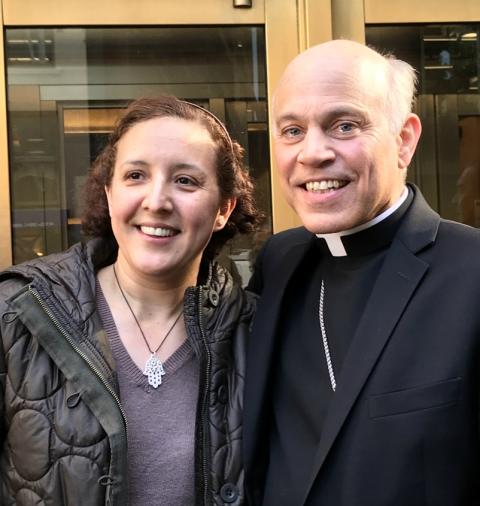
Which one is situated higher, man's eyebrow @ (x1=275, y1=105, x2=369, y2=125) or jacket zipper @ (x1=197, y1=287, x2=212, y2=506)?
man's eyebrow @ (x1=275, y1=105, x2=369, y2=125)

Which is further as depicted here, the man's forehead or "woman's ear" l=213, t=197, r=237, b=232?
"woman's ear" l=213, t=197, r=237, b=232

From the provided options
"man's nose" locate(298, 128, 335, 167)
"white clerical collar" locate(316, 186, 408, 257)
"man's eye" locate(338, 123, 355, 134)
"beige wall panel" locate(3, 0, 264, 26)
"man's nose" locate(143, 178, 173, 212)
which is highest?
"beige wall panel" locate(3, 0, 264, 26)

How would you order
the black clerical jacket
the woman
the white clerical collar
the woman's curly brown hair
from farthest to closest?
the woman's curly brown hair, the white clerical collar, the woman, the black clerical jacket

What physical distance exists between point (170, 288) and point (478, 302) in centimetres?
78

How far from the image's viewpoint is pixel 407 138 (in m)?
1.69

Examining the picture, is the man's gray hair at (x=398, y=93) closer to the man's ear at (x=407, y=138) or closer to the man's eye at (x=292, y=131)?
the man's ear at (x=407, y=138)

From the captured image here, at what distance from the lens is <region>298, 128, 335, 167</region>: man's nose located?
1573mm

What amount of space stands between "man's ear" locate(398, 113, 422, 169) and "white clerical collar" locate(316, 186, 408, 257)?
8 cm

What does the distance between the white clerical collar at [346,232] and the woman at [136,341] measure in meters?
0.30

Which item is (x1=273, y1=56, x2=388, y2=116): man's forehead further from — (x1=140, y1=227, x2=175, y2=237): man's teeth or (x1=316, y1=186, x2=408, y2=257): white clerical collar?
(x1=140, y1=227, x2=175, y2=237): man's teeth

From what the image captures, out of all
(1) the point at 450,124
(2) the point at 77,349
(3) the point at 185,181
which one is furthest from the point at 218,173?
(1) the point at 450,124

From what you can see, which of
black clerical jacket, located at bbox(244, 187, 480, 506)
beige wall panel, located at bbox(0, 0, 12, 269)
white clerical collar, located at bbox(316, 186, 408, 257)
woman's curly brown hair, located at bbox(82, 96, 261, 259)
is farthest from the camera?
beige wall panel, located at bbox(0, 0, 12, 269)

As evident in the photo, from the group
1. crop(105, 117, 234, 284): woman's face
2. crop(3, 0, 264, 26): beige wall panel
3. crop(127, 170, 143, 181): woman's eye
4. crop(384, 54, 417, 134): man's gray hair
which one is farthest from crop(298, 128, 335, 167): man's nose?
crop(3, 0, 264, 26): beige wall panel

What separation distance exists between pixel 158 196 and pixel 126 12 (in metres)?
1.34
